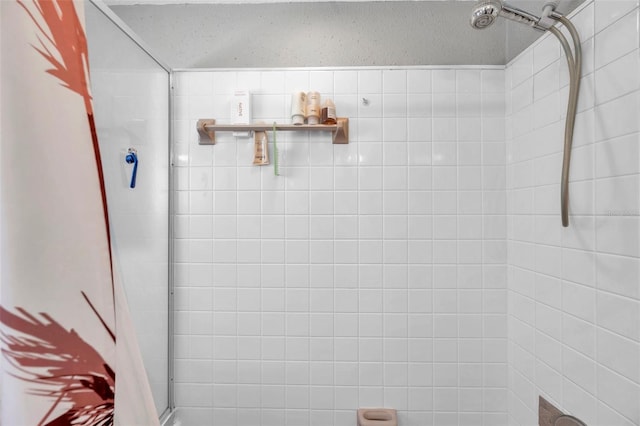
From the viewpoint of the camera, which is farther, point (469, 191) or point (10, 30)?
point (469, 191)

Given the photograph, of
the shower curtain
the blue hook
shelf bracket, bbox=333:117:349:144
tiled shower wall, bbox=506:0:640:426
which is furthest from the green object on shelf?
tiled shower wall, bbox=506:0:640:426

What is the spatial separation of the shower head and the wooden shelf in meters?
0.49

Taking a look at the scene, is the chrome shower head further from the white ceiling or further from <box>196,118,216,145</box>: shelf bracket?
<box>196,118,216,145</box>: shelf bracket

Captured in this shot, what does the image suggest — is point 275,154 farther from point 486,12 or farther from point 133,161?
point 486,12

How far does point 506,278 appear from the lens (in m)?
1.23

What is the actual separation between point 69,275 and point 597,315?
115cm

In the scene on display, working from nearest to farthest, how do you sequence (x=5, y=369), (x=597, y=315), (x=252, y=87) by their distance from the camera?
(x=5, y=369) → (x=597, y=315) → (x=252, y=87)

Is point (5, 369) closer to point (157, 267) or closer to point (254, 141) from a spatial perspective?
point (157, 267)

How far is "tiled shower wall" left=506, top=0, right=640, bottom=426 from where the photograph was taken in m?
0.75

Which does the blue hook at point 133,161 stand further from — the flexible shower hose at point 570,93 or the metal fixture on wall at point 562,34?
the flexible shower hose at point 570,93

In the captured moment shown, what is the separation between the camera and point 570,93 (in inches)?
34.3

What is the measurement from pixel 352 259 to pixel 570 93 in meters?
0.82

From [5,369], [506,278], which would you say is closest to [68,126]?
[5,369]

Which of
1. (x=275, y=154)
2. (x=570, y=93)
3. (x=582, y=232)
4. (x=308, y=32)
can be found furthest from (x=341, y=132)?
(x=582, y=232)
